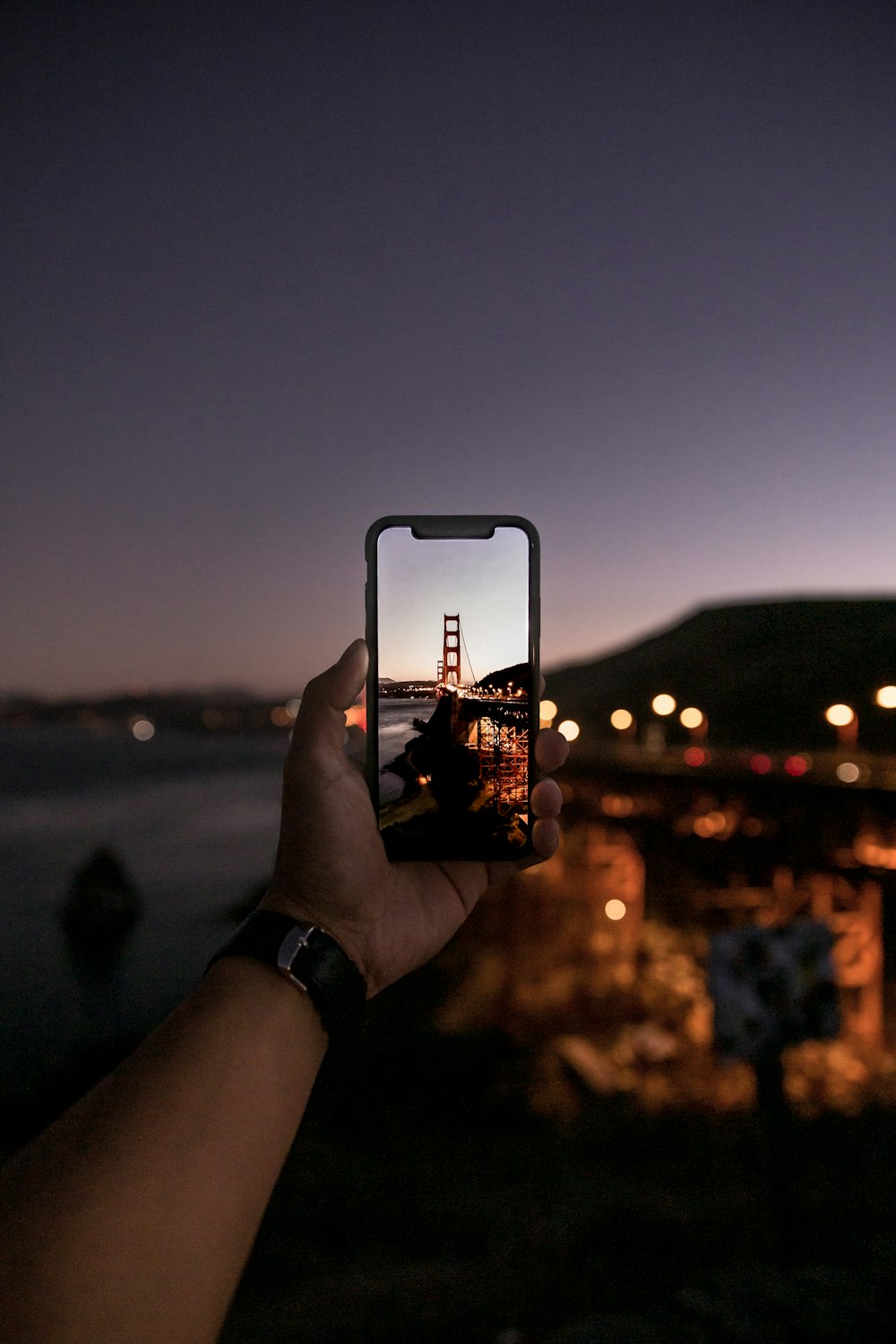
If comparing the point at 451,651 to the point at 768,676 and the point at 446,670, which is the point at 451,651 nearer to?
the point at 446,670

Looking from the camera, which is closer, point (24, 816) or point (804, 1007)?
point (804, 1007)

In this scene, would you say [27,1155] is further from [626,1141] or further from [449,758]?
[626,1141]

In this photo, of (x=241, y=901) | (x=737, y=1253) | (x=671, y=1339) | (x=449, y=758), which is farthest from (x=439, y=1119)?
(x=241, y=901)

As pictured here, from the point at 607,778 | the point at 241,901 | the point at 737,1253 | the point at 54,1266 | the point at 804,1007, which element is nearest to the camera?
the point at 54,1266

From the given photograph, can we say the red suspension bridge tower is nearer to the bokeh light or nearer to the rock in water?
the bokeh light

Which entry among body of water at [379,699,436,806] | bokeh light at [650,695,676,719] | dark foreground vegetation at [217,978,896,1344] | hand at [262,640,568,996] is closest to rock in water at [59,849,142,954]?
dark foreground vegetation at [217,978,896,1344]
